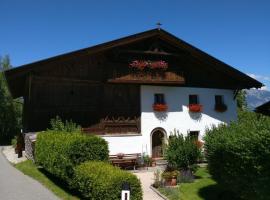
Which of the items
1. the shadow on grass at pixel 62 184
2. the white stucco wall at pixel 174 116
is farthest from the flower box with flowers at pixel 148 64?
the shadow on grass at pixel 62 184

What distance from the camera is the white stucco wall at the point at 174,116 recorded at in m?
23.6

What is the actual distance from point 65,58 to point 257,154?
1339 cm

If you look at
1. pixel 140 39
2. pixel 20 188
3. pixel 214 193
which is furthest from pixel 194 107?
pixel 20 188

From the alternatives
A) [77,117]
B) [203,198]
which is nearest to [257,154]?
[203,198]

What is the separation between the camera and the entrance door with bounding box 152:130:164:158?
81.0 feet

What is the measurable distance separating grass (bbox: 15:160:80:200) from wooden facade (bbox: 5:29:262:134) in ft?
8.60

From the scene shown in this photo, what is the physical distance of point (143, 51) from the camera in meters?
23.5

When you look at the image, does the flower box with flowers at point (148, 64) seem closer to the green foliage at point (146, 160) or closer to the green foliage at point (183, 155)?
the green foliage at point (146, 160)

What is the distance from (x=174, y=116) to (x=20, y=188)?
13.4 metres

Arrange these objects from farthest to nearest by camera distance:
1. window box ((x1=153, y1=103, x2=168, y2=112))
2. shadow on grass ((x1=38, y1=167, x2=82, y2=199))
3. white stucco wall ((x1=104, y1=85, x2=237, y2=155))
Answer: window box ((x1=153, y1=103, x2=168, y2=112)) → white stucco wall ((x1=104, y1=85, x2=237, y2=155)) → shadow on grass ((x1=38, y1=167, x2=82, y2=199))

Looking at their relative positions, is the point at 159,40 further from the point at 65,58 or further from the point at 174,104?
the point at 65,58

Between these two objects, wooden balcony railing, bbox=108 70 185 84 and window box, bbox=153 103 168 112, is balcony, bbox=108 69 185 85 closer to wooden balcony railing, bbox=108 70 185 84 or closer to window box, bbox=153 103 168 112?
wooden balcony railing, bbox=108 70 185 84

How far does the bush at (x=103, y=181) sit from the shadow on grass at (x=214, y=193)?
4504 millimetres

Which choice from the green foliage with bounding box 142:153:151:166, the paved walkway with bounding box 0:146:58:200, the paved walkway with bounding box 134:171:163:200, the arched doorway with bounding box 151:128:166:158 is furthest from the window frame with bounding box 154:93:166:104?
the paved walkway with bounding box 0:146:58:200
